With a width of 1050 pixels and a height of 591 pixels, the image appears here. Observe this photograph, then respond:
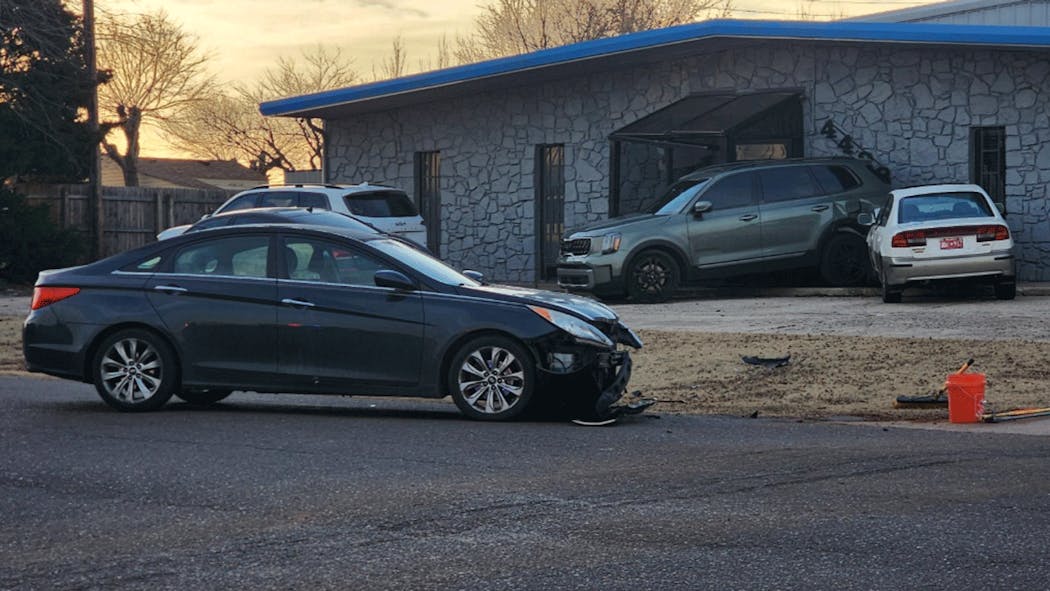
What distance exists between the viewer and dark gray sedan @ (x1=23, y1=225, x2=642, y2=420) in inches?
441

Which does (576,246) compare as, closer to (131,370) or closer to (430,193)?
(430,193)

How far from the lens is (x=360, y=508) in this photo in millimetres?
7695

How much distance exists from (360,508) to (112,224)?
29719 mm

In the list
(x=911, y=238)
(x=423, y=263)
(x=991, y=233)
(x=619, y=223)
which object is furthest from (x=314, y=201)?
(x=423, y=263)

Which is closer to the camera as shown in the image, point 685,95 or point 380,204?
point 380,204

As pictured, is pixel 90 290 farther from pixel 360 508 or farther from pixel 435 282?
pixel 360 508

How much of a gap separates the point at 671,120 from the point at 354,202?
6179 millimetres

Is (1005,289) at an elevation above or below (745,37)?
below

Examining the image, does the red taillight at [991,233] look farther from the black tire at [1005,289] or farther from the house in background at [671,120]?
the house in background at [671,120]

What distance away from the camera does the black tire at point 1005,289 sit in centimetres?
1992

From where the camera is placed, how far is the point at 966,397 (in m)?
11.3

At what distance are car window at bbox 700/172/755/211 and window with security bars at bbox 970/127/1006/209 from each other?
399 centimetres

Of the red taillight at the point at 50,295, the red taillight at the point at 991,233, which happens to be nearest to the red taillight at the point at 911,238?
the red taillight at the point at 991,233

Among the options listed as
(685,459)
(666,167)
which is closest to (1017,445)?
(685,459)
